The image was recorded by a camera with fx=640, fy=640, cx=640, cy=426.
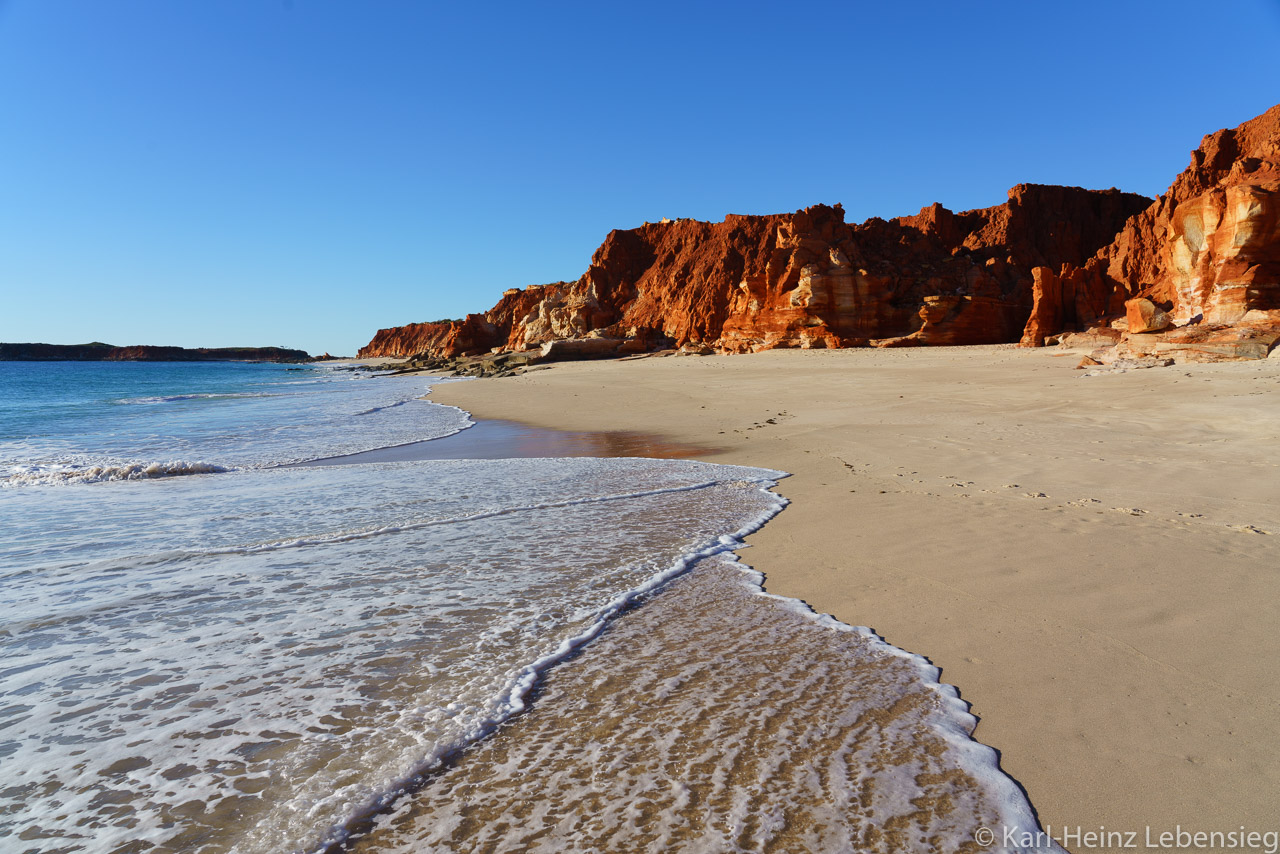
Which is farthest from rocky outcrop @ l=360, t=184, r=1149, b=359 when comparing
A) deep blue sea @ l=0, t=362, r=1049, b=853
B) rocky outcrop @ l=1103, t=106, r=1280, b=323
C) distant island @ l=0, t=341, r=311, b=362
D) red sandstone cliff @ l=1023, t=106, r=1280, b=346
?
distant island @ l=0, t=341, r=311, b=362

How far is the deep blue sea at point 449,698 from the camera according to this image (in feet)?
6.77

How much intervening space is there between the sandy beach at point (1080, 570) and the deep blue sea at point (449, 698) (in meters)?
0.32

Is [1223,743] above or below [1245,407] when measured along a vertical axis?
below

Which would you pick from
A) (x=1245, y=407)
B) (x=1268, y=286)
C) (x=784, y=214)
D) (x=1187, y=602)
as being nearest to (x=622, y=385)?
(x=1245, y=407)

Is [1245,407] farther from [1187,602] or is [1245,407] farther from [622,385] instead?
[622,385]

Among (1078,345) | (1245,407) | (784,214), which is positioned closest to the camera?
(1245,407)

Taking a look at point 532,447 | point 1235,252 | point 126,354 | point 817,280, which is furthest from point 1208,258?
point 126,354

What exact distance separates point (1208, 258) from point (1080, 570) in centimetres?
2179

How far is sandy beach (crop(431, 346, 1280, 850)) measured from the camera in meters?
2.30

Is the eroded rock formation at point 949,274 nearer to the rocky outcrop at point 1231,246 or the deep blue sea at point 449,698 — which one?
the rocky outcrop at point 1231,246

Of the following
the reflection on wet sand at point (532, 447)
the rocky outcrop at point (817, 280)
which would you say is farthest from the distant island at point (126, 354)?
the reflection on wet sand at point (532, 447)

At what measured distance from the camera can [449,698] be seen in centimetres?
280

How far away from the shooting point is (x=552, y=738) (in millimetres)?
2498

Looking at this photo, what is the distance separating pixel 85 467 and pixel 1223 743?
12.9 m
